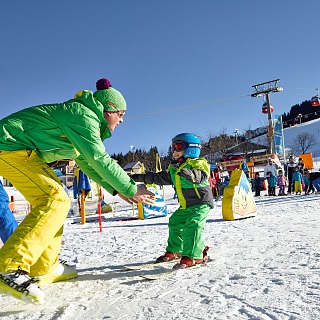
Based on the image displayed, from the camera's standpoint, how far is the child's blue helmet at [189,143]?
3762mm

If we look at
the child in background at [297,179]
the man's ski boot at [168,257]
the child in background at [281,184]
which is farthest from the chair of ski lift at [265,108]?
the man's ski boot at [168,257]

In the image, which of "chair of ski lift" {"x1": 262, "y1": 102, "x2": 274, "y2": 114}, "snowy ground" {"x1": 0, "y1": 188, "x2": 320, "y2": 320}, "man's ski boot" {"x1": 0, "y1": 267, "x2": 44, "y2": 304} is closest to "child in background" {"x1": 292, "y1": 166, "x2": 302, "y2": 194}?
"snowy ground" {"x1": 0, "y1": 188, "x2": 320, "y2": 320}

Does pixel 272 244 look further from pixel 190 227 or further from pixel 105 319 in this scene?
pixel 105 319

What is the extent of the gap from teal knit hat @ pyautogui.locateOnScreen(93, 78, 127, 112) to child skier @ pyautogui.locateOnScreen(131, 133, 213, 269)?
115cm

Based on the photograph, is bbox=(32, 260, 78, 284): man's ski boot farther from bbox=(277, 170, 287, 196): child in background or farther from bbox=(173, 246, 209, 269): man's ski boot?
bbox=(277, 170, 287, 196): child in background

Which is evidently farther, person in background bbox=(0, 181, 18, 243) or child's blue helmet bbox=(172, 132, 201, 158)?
child's blue helmet bbox=(172, 132, 201, 158)

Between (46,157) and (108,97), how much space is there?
0.67 meters

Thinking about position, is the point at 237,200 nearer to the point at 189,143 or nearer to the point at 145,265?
the point at 189,143

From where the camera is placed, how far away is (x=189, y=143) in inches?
149

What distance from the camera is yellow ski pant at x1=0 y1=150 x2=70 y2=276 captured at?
2.18 meters

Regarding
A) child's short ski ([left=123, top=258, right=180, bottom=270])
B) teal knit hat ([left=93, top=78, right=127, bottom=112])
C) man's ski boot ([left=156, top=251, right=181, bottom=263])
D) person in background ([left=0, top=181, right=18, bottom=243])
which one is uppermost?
teal knit hat ([left=93, top=78, right=127, bottom=112])

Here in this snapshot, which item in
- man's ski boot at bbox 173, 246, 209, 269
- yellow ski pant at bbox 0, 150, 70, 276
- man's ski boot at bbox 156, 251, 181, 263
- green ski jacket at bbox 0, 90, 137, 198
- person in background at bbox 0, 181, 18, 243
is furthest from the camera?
man's ski boot at bbox 156, 251, 181, 263

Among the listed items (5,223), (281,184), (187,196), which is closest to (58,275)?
(5,223)

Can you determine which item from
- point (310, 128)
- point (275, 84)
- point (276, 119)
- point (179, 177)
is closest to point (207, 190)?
point (179, 177)
